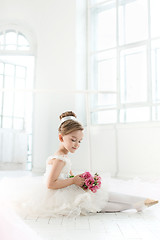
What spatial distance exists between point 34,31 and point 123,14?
4.83ft

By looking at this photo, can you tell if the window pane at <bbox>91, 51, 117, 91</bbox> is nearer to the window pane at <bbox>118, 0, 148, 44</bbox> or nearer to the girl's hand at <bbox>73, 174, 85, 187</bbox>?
the window pane at <bbox>118, 0, 148, 44</bbox>

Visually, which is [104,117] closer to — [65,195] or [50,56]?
[50,56]

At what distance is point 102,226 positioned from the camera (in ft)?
4.29

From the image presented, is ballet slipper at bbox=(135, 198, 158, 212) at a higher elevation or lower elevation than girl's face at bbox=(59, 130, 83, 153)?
lower

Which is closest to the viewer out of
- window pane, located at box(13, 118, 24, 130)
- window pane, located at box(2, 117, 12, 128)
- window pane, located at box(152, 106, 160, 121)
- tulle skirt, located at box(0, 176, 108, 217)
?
tulle skirt, located at box(0, 176, 108, 217)

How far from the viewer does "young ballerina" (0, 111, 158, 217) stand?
60.2 inches

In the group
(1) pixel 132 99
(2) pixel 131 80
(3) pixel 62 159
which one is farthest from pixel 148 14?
(3) pixel 62 159

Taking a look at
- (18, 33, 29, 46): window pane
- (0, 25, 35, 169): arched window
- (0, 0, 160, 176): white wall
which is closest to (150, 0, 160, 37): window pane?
(0, 0, 160, 176): white wall

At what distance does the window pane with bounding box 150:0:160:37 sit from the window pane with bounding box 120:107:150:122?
3.17ft

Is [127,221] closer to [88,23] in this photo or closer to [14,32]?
[88,23]

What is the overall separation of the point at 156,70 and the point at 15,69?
2342 mm

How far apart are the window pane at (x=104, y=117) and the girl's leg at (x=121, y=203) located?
2.33 m

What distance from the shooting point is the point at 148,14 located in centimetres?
366

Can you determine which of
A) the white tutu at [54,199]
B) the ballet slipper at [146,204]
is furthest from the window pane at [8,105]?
the ballet slipper at [146,204]
